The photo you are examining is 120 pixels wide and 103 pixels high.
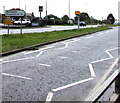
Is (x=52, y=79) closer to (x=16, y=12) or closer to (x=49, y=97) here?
(x=49, y=97)

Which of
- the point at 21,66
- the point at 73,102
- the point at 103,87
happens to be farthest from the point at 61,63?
the point at 103,87

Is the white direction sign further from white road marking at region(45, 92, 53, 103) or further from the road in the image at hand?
white road marking at region(45, 92, 53, 103)

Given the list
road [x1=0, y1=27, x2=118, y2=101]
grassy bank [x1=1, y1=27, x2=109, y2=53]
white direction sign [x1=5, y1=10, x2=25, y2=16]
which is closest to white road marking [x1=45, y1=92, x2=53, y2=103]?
road [x1=0, y1=27, x2=118, y2=101]

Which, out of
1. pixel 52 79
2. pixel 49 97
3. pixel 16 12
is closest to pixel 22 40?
pixel 16 12

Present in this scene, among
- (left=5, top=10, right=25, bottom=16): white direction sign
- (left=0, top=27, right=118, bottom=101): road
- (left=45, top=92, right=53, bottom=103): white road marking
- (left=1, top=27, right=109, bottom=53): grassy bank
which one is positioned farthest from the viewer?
(left=5, top=10, right=25, bottom=16): white direction sign

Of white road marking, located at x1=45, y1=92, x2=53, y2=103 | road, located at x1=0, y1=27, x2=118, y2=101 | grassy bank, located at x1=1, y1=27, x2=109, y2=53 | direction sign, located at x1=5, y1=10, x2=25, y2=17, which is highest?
direction sign, located at x1=5, y1=10, x2=25, y2=17

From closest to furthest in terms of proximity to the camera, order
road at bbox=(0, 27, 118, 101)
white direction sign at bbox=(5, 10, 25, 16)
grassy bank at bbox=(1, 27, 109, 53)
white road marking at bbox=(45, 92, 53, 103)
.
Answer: white road marking at bbox=(45, 92, 53, 103) < road at bbox=(0, 27, 118, 101) < grassy bank at bbox=(1, 27, 109, 53) < white direction sign at bbox=(5, 10, 25, 16)

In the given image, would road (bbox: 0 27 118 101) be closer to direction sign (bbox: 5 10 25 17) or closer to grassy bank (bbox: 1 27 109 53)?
grassy bank (bbox: 1 27 109 53)

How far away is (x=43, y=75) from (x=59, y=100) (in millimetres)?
2226

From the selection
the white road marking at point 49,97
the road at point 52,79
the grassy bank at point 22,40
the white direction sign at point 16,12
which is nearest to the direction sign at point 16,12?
the white direction sign at point 16,12

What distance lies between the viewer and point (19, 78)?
6410 millimetres

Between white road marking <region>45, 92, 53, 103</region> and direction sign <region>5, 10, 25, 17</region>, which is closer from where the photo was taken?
white road marking <region>45, 92, 53, 103</region>

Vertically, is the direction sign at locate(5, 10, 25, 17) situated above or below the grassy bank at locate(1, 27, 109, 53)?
above

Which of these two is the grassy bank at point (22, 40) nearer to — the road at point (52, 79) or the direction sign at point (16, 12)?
the direction sign at point (16, 12)
